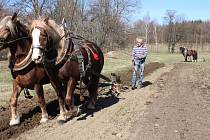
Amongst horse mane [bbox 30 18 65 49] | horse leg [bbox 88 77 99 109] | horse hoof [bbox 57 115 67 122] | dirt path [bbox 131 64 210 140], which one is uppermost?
horse mane [bbox 30 18 65 49]

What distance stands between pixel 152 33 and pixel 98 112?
10708 centimetres

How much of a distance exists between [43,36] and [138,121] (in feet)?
9.04

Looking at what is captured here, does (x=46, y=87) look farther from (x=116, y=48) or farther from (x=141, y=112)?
(x=116, y=48)

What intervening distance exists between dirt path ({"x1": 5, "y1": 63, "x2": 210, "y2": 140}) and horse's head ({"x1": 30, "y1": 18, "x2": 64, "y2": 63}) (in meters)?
1.61

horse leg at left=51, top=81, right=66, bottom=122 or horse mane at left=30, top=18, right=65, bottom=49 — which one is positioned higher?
horse mane at left=30, top=18, right=65, bottom=49

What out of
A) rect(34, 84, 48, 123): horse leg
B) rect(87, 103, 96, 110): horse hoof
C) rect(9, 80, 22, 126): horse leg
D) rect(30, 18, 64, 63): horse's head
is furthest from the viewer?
rect(87, 103, 96, 110): horse hoof

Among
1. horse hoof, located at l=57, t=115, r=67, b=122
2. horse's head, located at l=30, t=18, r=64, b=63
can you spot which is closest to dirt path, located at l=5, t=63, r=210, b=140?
horse hoof, located at l=57, t=115, r=67, b=122

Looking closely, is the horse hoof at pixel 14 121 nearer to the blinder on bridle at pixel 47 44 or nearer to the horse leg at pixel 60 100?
the horse leg at pixel 60 100

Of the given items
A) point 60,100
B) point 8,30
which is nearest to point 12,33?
point 8,30

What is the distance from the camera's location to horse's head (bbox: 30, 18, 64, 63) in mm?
9326

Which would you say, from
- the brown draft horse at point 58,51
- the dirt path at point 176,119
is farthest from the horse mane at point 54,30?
the dirt path at point 176,119

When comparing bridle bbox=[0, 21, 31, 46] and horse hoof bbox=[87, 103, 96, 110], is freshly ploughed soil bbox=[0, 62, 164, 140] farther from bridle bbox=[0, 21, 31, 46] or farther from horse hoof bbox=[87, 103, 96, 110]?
bridle bbox=[0, 21, 31, 46]

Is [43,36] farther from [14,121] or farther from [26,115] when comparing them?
[26,115]

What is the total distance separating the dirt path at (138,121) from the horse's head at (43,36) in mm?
1608
